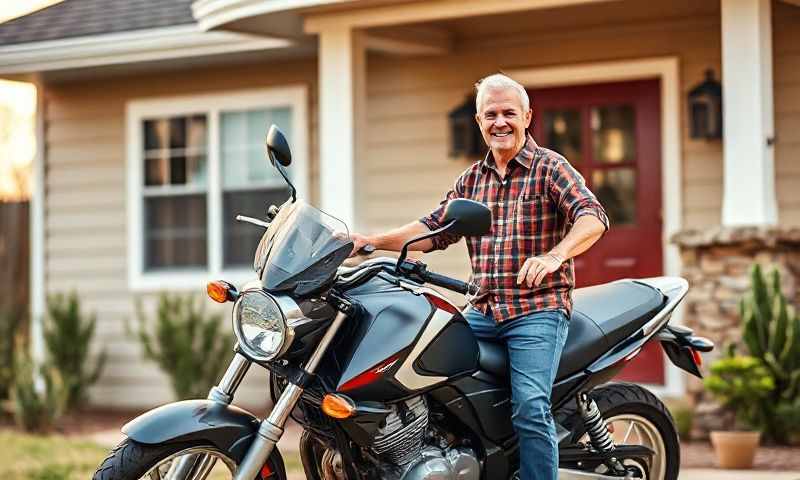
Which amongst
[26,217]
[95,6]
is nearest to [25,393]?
[26,217]

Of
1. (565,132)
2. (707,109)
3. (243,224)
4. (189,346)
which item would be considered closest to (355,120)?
(565,132)

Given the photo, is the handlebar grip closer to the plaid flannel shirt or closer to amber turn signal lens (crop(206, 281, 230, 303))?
the plaid flannel shirt

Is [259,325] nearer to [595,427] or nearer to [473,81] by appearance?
[595,427]

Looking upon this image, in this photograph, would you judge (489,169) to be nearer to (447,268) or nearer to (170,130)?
(447,268)

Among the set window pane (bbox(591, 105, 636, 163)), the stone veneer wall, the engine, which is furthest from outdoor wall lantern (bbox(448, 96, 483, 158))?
the engine

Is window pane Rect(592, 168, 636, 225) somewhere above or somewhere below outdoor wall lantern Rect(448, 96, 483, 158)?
below

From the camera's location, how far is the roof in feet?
33.9

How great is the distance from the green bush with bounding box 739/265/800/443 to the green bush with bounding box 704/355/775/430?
0.07m

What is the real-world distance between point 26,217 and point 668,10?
684 cm

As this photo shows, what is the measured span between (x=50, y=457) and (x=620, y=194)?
452cm

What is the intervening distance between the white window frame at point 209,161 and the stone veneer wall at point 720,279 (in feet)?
12.0

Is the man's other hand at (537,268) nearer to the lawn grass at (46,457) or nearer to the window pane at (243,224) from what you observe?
the lawn grass at (46,457)

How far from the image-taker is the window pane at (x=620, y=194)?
921 cm

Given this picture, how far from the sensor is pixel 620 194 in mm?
9242
